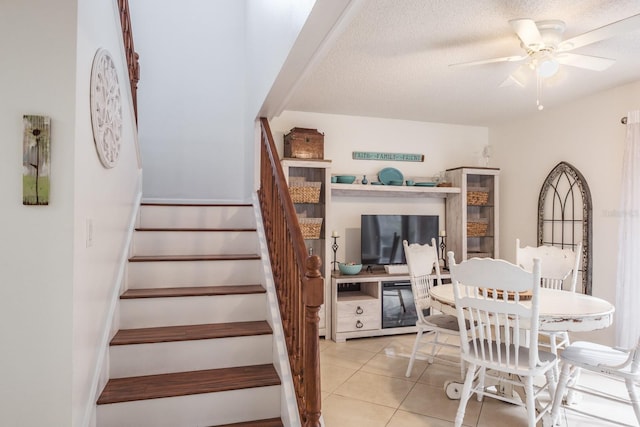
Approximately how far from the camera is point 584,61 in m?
2.59

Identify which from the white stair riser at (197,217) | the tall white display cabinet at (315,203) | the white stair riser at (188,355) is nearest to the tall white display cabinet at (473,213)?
the tall white display cabinet at (315,203)

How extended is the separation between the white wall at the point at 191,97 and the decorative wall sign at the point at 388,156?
1.49 meters

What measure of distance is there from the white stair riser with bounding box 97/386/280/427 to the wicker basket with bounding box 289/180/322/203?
245 centimetres

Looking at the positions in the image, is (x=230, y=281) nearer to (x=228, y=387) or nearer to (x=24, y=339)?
(x=228, y=387)

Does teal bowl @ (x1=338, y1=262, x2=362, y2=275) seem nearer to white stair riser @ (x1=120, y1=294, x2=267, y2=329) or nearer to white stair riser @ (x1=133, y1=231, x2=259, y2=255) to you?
white stair riser @ (x1=133, y1=231, x2=259, y2=255)

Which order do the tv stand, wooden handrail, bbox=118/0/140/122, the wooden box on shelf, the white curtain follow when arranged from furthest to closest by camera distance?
the wooden box on shelf < the tv stand < the white curtain < wooden handrail, bbox=118/0/140/122

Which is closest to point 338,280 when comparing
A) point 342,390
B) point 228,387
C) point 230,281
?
point 342,390

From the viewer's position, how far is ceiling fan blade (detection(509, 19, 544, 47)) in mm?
2240

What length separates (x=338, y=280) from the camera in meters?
4.21

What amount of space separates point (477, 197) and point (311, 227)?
2323 mm

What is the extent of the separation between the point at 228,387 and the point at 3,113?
1.61 meters

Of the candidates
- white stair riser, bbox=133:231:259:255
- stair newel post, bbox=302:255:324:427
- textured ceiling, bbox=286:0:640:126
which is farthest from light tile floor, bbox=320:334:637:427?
textured ceiling, bbox=286:0:640:126

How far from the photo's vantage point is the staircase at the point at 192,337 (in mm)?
1993

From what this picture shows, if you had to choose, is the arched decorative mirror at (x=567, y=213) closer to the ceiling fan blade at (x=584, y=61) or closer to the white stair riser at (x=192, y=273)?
the ceiling fan blade at (x=584, y=61)
